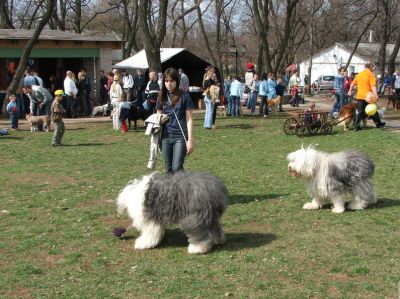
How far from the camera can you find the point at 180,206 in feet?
19.7

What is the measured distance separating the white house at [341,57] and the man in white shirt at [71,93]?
159ft

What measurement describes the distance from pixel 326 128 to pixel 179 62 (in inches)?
499

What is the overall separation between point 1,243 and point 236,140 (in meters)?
10.0

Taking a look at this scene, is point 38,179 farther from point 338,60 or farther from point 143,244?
point 338,60

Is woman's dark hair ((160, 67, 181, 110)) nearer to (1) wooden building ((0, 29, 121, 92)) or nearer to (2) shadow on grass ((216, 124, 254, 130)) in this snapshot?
(2) shadow on grass ((216, 124, 254, 130))

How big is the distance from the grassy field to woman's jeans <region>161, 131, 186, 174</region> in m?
0.92

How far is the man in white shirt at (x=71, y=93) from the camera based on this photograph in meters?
21.1

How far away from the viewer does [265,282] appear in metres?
5.30

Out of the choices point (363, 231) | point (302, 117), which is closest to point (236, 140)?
point (302, 117)

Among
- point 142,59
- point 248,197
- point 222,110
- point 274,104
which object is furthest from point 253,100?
point 248,197

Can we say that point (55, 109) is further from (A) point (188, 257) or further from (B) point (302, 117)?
(A) point (188, 257)

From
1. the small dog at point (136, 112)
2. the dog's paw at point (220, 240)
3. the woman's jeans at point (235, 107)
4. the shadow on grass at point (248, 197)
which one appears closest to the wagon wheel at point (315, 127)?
the small dog at point (136, 112)

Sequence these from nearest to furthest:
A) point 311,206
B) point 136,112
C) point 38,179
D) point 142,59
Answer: point 311,206
point 38,179
point 136,112
point 142,59

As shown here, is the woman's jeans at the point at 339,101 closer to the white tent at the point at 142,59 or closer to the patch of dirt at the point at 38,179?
the white tent at the point at 142,59
